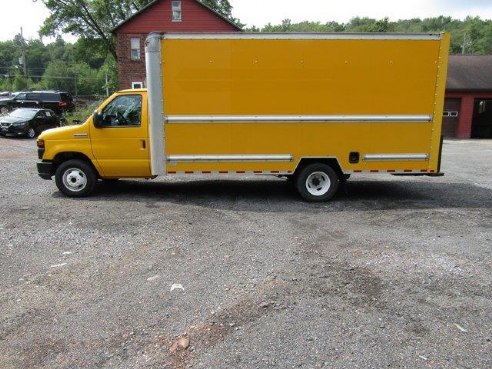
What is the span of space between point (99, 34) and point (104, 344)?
164ft

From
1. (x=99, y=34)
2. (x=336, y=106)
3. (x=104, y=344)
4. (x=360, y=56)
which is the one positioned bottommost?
(x=104, y=344)

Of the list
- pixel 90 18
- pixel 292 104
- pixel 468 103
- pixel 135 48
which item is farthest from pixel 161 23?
pixel 292 104

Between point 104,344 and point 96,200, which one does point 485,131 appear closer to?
point 96,200

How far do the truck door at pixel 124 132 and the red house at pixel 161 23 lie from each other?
27.9m

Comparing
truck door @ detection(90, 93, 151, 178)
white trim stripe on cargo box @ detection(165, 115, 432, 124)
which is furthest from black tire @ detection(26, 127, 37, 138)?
white trim stripe on cargo box @ detection(165, 115, 432, 124)

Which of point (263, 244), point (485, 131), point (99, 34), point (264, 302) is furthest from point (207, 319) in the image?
point (99, 34)

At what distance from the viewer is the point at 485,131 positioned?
1060 inches

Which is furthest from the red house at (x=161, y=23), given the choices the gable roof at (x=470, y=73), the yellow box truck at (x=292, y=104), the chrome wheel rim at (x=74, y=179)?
the yellow box truck at (x=292, y=104)

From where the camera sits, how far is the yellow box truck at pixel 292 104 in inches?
325

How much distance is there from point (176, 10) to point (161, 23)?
62.2 inches

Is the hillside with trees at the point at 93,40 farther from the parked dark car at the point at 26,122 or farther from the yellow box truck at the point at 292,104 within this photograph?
the parked dark car at the point at 26,122

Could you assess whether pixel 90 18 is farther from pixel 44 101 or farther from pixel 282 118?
pixel 282 118

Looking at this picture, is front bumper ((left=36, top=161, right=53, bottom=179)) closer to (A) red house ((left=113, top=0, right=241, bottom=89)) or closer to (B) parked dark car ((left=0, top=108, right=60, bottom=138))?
(B) parked dark car ((left=0, top=108, right=60, bottom=138))

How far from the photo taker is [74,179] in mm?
9180
